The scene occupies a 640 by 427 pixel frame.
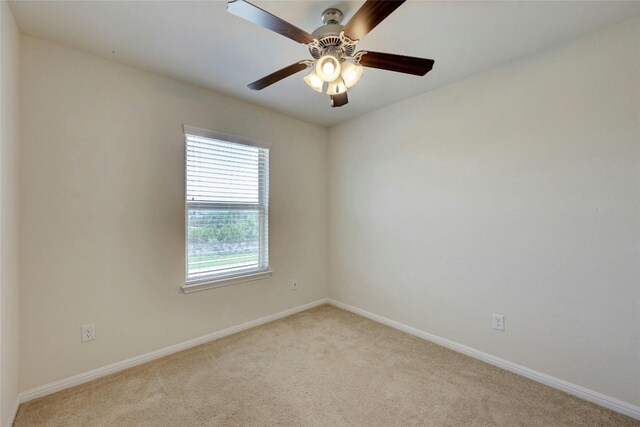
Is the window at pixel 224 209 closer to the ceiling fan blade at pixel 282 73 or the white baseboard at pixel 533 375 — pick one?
the ceiling fan blade at pixel 282 73

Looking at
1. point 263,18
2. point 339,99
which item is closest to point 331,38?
point 263,18

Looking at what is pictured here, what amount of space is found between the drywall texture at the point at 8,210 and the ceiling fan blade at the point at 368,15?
183 centimetres

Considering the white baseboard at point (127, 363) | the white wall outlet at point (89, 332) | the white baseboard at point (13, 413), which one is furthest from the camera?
the white wall outlet at point (89, 332)

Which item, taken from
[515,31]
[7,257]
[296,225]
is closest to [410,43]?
[515,31]

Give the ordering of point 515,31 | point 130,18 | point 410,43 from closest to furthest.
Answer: point 130,18, point 515,31, point 410,43

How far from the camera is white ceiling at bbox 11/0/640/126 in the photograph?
5.27ft

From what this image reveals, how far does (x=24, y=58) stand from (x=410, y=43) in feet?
8.48

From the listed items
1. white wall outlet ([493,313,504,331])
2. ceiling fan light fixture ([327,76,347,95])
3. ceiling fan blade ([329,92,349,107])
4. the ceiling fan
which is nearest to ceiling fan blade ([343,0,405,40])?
the ceiling fan

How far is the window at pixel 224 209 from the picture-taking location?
2.57 meters

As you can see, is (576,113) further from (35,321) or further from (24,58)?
(35,321)

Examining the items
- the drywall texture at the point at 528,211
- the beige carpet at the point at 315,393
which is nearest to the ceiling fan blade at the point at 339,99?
the drywall texture at the point at 528,211

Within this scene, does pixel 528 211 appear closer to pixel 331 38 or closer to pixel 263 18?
pixel 331 38

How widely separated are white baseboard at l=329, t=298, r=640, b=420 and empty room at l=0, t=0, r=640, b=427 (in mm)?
16

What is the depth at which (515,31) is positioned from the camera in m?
1.81
